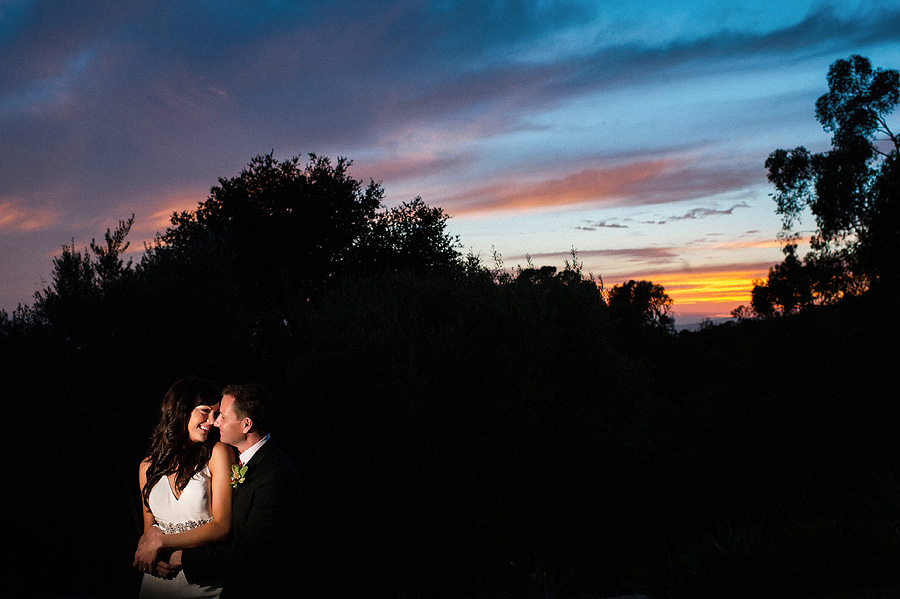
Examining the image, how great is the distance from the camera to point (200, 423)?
3980 mm

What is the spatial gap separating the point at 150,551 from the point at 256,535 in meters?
0.66

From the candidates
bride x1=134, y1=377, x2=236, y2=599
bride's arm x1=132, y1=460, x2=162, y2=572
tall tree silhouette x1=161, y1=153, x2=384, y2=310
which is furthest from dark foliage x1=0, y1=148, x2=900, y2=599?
tall tree silhouette x1=161, y1=153, x2=384, y2=310

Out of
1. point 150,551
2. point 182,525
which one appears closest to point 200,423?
point 182,525

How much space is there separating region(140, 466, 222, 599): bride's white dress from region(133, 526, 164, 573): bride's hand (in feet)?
0.43

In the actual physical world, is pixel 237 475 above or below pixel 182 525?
above

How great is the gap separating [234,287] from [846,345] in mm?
15173

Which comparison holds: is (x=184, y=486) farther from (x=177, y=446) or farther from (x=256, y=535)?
(x=256, y=535)

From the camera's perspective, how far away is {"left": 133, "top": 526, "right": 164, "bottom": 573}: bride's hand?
373 centimetres

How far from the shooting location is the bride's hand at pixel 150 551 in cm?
373

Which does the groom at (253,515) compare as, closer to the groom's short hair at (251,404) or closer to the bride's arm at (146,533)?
the groom's short hair at (251,404)

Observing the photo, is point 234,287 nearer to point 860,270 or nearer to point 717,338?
point 717,338

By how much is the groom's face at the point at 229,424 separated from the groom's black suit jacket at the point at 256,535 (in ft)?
0.54

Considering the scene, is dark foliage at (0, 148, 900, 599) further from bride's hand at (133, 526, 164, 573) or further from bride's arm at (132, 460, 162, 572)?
bride's hand at (133, 526, 164, 573)

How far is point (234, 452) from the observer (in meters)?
3.88
